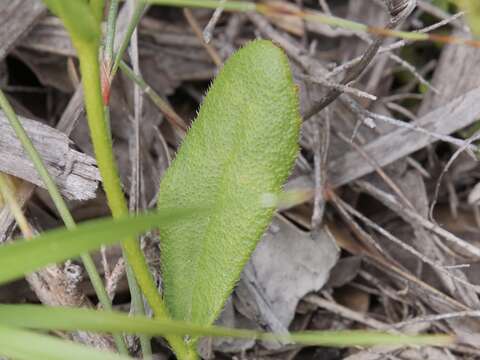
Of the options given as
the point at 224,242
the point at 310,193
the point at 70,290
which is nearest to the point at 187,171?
the point at 224,242

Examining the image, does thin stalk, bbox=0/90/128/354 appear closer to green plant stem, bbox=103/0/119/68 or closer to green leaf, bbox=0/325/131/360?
green plant stem, bbox=103/0/119/68

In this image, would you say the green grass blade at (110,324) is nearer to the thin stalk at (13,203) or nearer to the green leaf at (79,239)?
the green leaf at (79,239)

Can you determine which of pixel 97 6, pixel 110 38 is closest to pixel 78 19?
pixel 97 6

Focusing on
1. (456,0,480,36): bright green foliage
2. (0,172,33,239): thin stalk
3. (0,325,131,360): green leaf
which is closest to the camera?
(0,325,131,360): green leaf

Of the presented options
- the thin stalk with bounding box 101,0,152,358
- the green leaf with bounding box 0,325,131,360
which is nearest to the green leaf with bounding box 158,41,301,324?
the thin stalk with bounding box 101,0,152,358

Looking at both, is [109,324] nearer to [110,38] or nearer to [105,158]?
[105,158]

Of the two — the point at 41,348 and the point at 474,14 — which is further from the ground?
the point at 474,14

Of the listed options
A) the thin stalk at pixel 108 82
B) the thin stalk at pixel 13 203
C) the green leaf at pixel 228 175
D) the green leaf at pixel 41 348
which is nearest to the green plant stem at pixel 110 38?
the thin stalk at pixel 108 82
